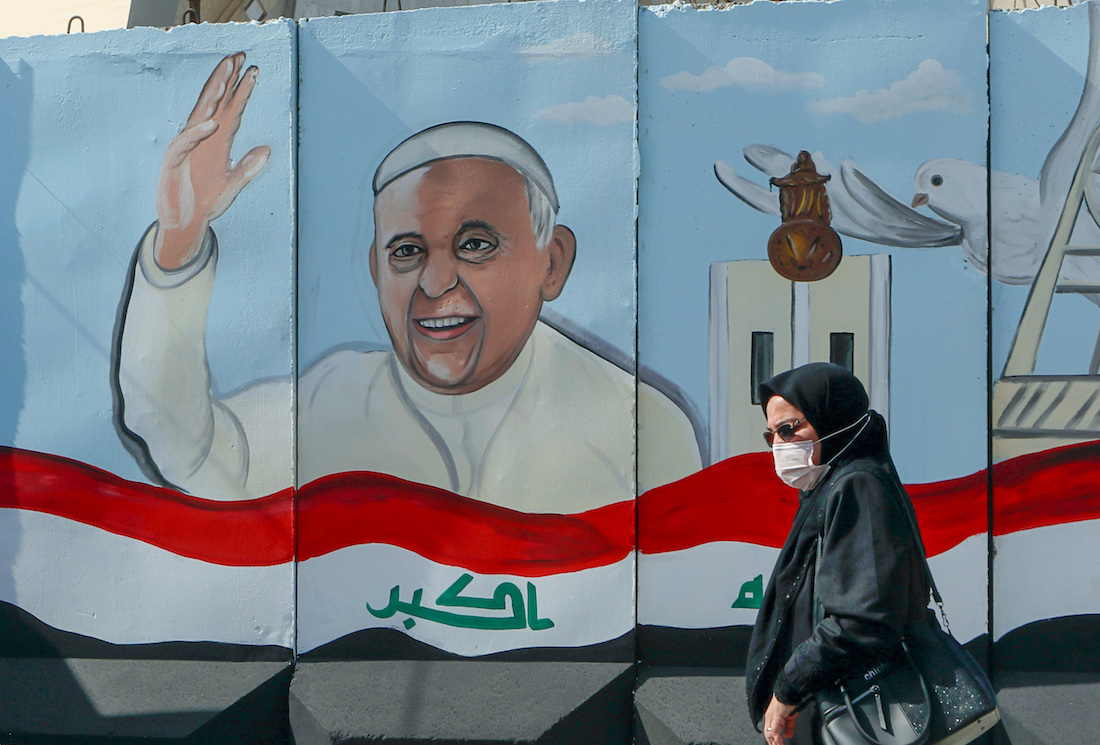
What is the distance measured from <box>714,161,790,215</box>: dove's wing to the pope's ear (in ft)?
2.41

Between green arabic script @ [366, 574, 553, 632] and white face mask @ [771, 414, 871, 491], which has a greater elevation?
Answer: white face mask @ [771, 414, 871, 491]

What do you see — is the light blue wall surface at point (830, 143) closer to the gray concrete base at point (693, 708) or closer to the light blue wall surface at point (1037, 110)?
the light blue wall surface at point (1037, 110)

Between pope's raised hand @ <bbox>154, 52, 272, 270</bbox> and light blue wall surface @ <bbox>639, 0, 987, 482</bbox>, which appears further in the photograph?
pope's raised hand @ <bbox>154, 52, 272, 270</bbox>

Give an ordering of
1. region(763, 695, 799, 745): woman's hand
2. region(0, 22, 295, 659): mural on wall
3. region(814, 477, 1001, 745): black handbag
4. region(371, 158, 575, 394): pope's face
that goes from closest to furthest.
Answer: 1. region(814, 477, 1001, 745): black handbag
2. region(763, 695, 799, 745): woman's hand
3. region(371, 158, 575, 394): pope's face
4. region(0, 22, 295, 659): mural on wall

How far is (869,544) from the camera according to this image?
7.55 feet

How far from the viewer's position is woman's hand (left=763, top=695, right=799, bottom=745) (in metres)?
2.44

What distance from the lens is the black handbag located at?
7.41 feet

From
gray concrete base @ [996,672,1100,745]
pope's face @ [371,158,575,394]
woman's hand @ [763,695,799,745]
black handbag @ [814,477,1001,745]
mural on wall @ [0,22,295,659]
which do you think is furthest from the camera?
mural on wall @ [0,22,295,659]

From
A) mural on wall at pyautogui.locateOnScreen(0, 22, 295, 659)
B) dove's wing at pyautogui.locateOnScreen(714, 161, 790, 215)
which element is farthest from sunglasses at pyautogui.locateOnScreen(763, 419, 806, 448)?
mural on wall at pyautogui.locateOnScreen(0, 22, 295, 659)

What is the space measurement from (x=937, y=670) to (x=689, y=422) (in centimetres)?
199

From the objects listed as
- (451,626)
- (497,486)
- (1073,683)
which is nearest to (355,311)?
(497,486)

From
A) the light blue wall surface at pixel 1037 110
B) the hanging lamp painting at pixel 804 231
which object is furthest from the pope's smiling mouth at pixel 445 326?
the light blue wall surface at pixel 1037 110

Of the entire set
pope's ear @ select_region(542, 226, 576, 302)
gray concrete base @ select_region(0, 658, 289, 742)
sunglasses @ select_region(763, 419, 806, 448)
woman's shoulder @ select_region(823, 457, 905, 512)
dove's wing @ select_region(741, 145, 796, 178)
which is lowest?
gray concrete base @ select_region(0, 658, 289, 742)

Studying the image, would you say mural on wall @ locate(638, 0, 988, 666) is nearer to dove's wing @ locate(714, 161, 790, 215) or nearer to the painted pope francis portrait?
dove's wing @ locate(714, 161, 790, 215)
